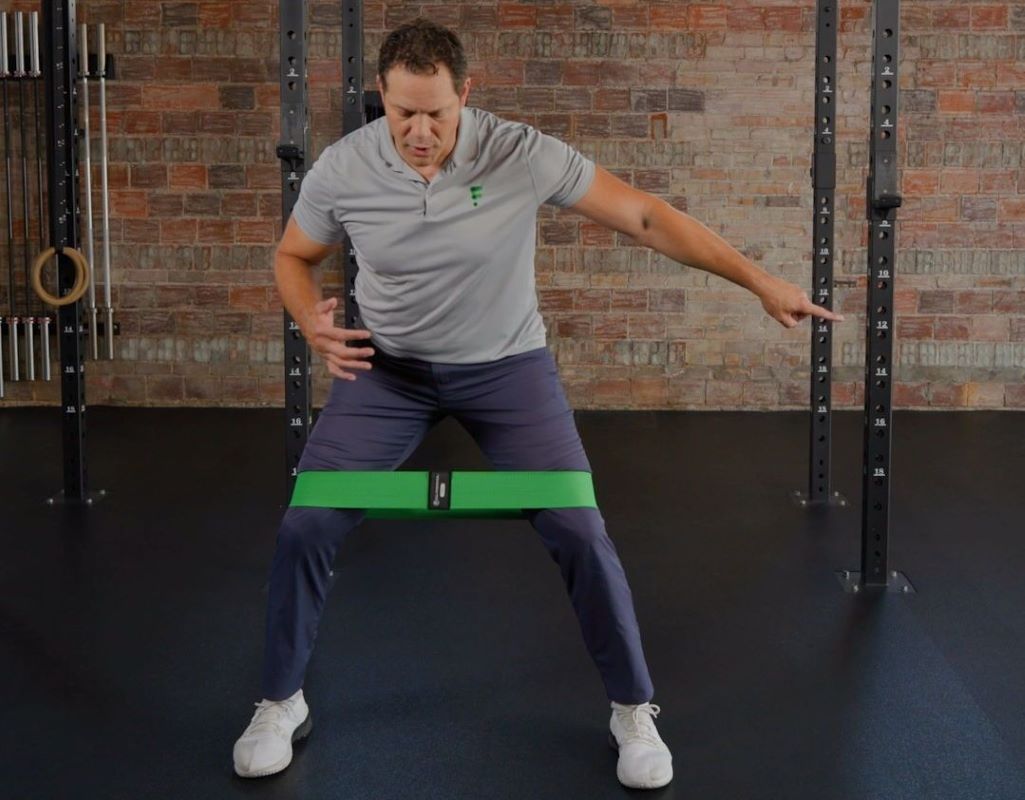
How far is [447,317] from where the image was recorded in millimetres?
2490

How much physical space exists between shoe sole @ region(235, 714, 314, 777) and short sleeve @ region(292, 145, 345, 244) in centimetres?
100

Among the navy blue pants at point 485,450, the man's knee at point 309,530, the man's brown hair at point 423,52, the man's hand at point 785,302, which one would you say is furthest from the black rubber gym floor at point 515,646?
the man's brown hair at point 423,52

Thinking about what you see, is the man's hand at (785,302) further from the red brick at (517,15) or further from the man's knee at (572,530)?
the red brick at (517,15)

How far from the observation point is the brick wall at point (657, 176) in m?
6.53

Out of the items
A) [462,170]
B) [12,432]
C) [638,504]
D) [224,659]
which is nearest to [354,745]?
[224,659]

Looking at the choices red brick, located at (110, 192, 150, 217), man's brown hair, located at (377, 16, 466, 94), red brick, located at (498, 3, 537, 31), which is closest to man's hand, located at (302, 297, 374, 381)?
man's brown hair, located at (377, 16, 466, 94)

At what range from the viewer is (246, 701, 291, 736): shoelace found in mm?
2439

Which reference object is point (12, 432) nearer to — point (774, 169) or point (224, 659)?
point (224, 659)

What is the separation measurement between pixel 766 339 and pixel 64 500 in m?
3.79

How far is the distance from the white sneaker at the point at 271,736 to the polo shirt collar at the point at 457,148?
1080mm

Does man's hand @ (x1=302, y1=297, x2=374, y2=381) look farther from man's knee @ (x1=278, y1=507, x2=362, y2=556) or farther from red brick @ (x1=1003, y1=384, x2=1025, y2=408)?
red brick @ (x1=1003, y1=384, x2=1025, y2=408)

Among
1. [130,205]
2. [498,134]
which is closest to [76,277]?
[130,205]

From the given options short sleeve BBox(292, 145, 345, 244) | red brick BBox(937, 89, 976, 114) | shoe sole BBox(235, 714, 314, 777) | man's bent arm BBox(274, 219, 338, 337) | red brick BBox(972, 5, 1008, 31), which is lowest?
shoe sole BBox(235, 714, 314, 777)

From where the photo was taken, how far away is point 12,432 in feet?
19.7
